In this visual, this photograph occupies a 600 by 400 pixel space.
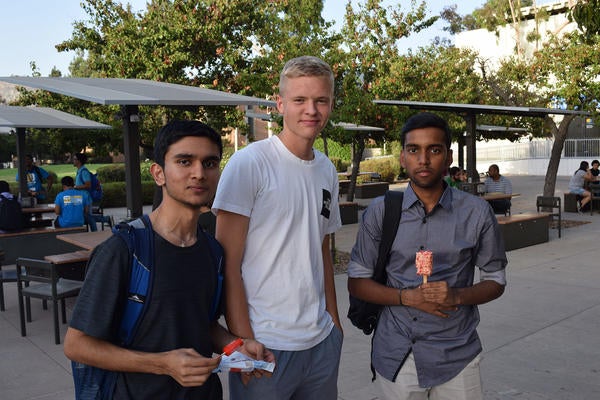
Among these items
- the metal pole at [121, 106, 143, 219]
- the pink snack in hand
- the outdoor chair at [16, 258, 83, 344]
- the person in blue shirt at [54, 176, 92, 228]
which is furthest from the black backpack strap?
the person in blue shirt at [54, 176, 92, 228]

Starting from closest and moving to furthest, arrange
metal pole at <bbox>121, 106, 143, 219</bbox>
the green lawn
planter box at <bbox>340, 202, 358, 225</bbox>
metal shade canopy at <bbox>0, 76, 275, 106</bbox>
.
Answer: metal shade canopy at <bbox>0, 76, 275, 106</bbox> < metal pole at <bbox>121, 106, 143, 219</bbox> < planter box at <bbox>340, 202, 358, 225</bbox> < the green lawn

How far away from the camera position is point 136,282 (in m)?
1.68

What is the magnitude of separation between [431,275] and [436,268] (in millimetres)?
36

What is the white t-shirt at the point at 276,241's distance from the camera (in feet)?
6.84

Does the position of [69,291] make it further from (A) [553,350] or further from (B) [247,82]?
(B) [247,82]

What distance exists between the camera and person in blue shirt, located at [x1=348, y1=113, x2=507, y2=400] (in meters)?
2.33

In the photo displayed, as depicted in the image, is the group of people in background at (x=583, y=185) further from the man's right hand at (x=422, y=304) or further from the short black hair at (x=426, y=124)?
the man's right hand at (x=422, y=304)

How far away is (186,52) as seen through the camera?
17609mm

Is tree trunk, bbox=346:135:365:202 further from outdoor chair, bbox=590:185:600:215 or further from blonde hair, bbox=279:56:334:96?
blonde hair, bbox=279:56:334:96

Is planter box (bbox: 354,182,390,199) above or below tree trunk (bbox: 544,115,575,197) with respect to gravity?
below

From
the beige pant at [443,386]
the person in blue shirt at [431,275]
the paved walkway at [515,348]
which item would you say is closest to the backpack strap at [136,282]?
the person in blue shirt at [431,275]

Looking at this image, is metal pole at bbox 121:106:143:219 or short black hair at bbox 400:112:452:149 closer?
short black hair at bbox 400:112:452:149

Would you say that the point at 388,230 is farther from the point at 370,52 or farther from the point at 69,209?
the point at 370,52

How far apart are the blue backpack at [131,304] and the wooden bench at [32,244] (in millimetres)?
8677
